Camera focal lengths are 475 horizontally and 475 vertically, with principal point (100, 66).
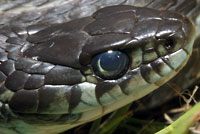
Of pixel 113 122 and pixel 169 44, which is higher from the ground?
pixel 169 44

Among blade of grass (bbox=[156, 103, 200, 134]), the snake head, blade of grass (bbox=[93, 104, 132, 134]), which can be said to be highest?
the snake head

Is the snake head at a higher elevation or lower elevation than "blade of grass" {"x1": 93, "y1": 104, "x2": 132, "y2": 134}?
higher

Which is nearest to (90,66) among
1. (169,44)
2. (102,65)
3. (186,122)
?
(102,65)

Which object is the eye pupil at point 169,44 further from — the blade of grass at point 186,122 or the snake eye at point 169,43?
the blade of grass at point 186,122

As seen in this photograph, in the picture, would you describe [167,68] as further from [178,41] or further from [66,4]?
[66,4]

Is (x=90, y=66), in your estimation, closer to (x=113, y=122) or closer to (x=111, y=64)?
(x=111, y=64)

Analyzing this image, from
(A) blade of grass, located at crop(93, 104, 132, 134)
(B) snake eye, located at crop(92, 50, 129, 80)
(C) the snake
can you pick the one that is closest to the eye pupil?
(C) the snake

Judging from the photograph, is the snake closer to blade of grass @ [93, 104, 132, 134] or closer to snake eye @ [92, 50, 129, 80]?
snake eye @ [92, 50, 129, 80]

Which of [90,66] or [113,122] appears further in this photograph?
[113,122]
